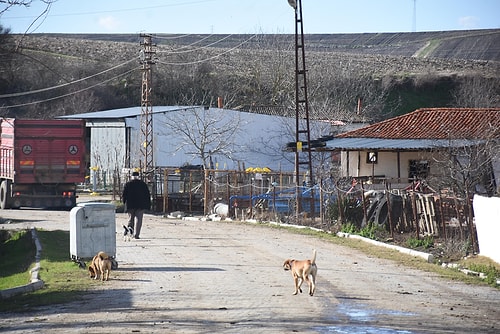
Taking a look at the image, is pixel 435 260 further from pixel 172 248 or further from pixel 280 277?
pixel 172 248

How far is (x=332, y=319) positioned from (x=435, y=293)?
3.65m

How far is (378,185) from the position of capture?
36125 mm

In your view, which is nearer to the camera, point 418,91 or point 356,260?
point 356,260

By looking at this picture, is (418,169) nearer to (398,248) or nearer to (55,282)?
(398,248)

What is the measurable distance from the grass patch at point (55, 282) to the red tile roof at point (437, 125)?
20779 mm

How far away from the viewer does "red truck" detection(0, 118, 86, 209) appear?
37906 millimetres

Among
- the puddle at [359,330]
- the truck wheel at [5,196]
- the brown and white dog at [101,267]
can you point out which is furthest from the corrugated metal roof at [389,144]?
the puddle at [359,330]

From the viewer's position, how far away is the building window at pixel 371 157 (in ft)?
135

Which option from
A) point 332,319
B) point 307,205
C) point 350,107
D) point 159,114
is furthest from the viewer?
point 350,107

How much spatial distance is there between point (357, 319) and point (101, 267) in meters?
5.79

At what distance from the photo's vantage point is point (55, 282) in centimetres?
1605

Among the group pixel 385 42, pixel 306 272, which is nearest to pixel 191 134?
pixel 306 272

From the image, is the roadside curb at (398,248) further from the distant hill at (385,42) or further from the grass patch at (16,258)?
the distant hill at (385,42)

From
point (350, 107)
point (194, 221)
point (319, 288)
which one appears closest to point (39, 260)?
point (319, 288)
